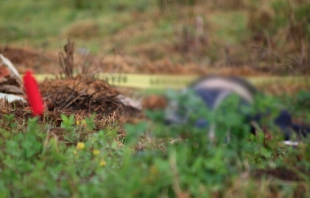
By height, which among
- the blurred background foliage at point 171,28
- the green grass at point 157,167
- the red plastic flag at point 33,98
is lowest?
the green grass at point 157,167

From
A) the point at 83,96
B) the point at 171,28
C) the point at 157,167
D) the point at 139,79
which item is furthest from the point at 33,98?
the point at 171,28

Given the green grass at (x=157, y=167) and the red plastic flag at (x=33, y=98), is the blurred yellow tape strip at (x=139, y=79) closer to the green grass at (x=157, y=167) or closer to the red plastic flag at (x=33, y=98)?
the red plastic flag at (x=33, y=98)

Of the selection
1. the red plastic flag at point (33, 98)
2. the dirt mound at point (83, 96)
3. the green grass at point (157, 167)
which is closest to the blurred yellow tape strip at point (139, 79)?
the dirt mound at point (83, 96)

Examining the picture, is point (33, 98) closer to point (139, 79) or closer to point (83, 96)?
point (83, 96)

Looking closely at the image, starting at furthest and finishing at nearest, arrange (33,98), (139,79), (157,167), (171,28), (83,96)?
(171,28), (139,79), (83,96), (33,98), (157,167)

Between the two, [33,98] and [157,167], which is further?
[33,98]

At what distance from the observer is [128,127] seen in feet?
8.60

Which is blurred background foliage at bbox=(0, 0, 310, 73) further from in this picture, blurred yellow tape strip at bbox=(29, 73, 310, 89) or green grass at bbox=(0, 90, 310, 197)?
green grass at bbox=(0, 90, 310, 197)

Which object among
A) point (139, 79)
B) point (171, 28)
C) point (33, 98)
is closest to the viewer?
point (33, 98)

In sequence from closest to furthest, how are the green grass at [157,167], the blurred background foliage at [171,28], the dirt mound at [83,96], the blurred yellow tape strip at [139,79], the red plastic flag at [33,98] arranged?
1. the green grass at [157,167]
2. the red plastic flag at [33,98]
3. the dirt mound at [83,96]
4. the blurred yellow tape strip at [139,79]
5. the blurred background foliage at [171,28]

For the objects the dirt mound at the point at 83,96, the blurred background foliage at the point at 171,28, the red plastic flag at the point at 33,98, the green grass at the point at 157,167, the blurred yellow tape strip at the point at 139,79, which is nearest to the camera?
the green grass at the point at 157,167

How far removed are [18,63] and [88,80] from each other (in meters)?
2.78

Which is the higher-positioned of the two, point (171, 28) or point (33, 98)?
point (171, 28)

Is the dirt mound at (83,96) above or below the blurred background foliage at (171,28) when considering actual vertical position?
below
